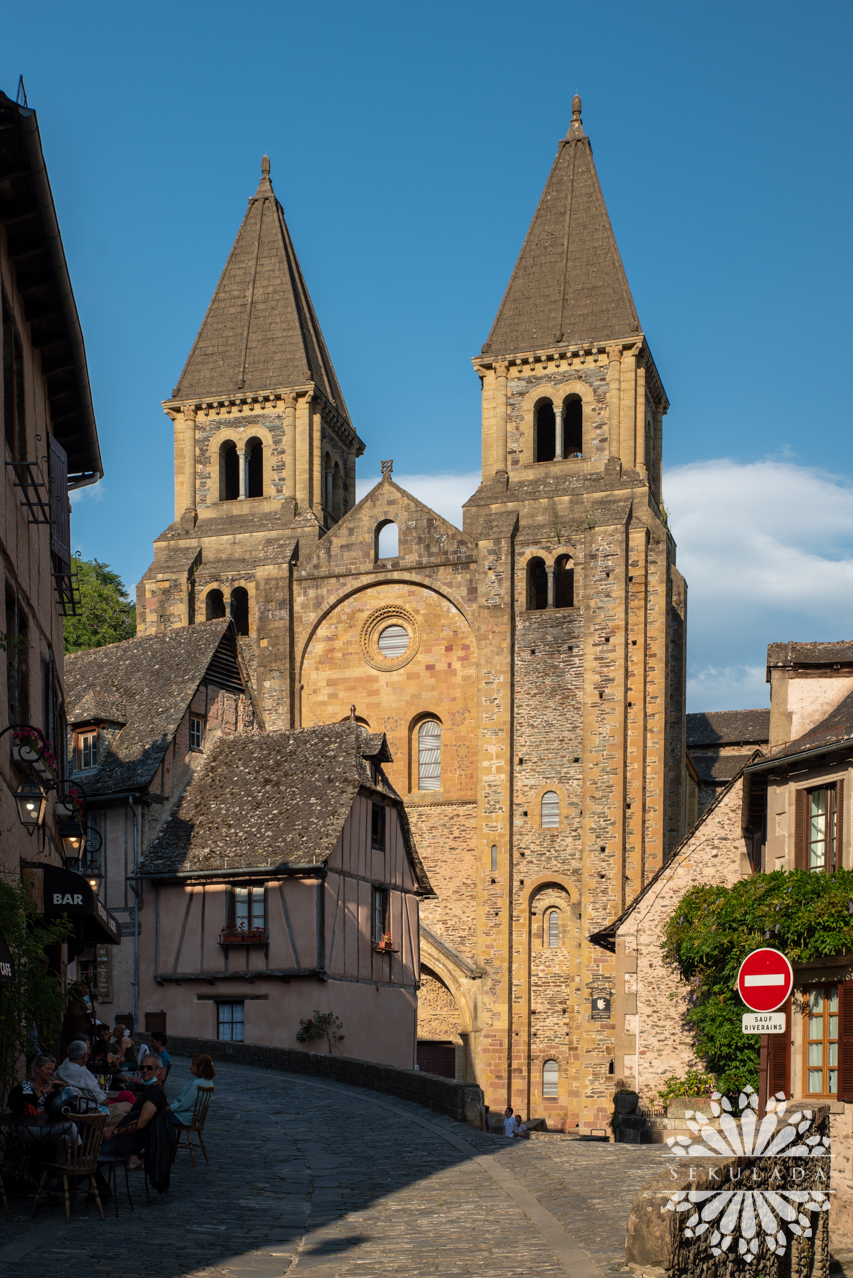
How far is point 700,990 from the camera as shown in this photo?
22.3 m

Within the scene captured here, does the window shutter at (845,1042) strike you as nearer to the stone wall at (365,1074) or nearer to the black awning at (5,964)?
the stone wall at (365,1074)

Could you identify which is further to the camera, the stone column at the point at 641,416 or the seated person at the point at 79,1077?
the stone column at the point at 641,416

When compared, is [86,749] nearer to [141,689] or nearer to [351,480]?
[141,689]

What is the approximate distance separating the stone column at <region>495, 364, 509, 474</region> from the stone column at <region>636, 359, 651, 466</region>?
3.85 meters

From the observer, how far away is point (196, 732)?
32062 mm

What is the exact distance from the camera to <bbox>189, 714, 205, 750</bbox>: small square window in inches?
1252

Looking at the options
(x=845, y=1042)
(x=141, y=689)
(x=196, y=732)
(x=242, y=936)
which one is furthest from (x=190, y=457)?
(x=845, y=1042)

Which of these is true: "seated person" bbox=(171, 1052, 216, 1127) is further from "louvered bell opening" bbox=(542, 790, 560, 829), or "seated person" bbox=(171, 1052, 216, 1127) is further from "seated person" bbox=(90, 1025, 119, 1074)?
"louvered bell opening" bbox=(542, 790, 560, 829)

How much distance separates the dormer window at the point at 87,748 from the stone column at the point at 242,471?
1677cm

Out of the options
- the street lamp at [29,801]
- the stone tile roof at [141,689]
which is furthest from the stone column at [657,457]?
the street lamp at [29,801]

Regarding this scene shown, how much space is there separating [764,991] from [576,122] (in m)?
41.9

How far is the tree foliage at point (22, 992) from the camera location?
11523mm

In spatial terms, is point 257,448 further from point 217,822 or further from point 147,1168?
point 147,1168

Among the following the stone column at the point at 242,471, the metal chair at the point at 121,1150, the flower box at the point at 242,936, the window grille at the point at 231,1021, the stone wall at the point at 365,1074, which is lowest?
the window grille at the point at 231,1021
